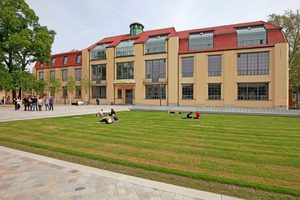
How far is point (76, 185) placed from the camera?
137 inches

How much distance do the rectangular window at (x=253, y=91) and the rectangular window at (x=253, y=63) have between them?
76.3 inches

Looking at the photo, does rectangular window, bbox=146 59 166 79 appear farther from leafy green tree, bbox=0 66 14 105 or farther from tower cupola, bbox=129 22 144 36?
leafy green tree, bbox=0 66 14 105

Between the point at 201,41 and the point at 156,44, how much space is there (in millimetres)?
8566

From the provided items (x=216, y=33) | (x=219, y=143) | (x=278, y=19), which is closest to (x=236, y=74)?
(x=216, y=33)

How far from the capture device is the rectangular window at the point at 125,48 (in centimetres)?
3441

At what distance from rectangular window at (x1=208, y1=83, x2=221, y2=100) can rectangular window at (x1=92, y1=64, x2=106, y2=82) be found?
2273 centimetres

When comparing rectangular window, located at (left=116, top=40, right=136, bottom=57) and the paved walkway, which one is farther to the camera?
rectangular window, located at (left=116, top=40, right=136, bottom=57)

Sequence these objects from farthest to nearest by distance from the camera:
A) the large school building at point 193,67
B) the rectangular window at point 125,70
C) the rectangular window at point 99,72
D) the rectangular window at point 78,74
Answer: the rectangular window at point 78,74 → the rectangular window at point 99,72 → the rectangular window at point 125,70 → the large school building at point 193,67

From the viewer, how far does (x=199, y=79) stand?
95.5 ft

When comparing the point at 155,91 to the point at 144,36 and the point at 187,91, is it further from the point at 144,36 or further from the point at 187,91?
the point at 144,36

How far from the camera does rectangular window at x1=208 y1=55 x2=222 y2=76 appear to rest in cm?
2822

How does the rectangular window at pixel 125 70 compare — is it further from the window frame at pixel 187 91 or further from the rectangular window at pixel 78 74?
the rectangular window at pixel 78 74

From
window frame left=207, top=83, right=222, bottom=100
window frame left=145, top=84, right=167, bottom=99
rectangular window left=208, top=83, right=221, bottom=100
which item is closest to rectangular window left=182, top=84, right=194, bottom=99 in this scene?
window frame left=207, top=83, right=222, bottom=100

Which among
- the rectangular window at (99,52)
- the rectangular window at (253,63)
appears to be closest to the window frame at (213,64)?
the rectangular window at (253,63)
